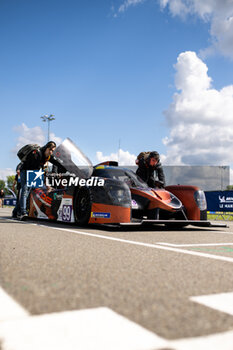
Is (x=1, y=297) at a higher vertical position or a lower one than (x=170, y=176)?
lower

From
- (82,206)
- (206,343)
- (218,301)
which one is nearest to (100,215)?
(82,206)

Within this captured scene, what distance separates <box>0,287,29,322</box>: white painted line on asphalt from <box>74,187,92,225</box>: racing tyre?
17.0 feet

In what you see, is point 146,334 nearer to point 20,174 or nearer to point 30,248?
point 30,248

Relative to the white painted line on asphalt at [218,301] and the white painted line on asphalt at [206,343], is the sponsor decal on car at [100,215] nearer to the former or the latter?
the white painted line on asphalt at [218,301]

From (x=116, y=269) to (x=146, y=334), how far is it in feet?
4.97

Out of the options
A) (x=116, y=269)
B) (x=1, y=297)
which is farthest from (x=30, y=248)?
(x=1, y=297)

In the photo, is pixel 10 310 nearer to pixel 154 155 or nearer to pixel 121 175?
pixel 121 175

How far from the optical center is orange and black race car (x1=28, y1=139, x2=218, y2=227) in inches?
279

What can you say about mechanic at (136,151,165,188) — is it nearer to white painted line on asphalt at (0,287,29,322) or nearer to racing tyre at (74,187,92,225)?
racing tyre at (74,187,92,225)

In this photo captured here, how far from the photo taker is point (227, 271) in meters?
3.16

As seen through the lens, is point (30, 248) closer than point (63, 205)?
Yes

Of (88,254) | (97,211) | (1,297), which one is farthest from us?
(97,211)
